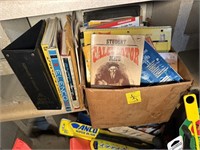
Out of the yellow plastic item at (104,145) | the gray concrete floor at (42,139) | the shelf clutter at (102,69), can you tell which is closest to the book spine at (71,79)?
the shelf clutter at (102,69)

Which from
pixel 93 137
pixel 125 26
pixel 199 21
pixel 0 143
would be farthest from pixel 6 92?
pixel 199 21

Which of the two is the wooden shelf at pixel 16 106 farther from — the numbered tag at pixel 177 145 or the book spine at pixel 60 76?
the numbered tag at pixel 177 145

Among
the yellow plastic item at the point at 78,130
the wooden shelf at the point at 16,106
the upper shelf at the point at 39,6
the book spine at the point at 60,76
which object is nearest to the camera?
the upper shelf at the point at 39,6

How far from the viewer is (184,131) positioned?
74cm

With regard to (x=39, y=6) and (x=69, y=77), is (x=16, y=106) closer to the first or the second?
(x=69, y=77)

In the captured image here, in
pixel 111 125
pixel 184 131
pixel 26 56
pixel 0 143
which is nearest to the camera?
pixel 26 56

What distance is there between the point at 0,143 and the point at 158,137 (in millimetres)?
761

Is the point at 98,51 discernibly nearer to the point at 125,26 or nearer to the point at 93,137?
the point at 125,26

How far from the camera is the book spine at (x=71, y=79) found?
68 centimetres

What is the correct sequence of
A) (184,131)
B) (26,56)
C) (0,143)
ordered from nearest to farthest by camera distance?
(26,56) → (184,131) → (0,143)

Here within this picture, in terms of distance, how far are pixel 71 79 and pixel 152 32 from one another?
1.09ft

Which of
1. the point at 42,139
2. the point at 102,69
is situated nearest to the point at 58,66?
the point at 102,69

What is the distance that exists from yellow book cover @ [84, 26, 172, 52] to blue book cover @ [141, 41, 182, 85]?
0.09 metres

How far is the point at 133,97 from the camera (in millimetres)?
696
